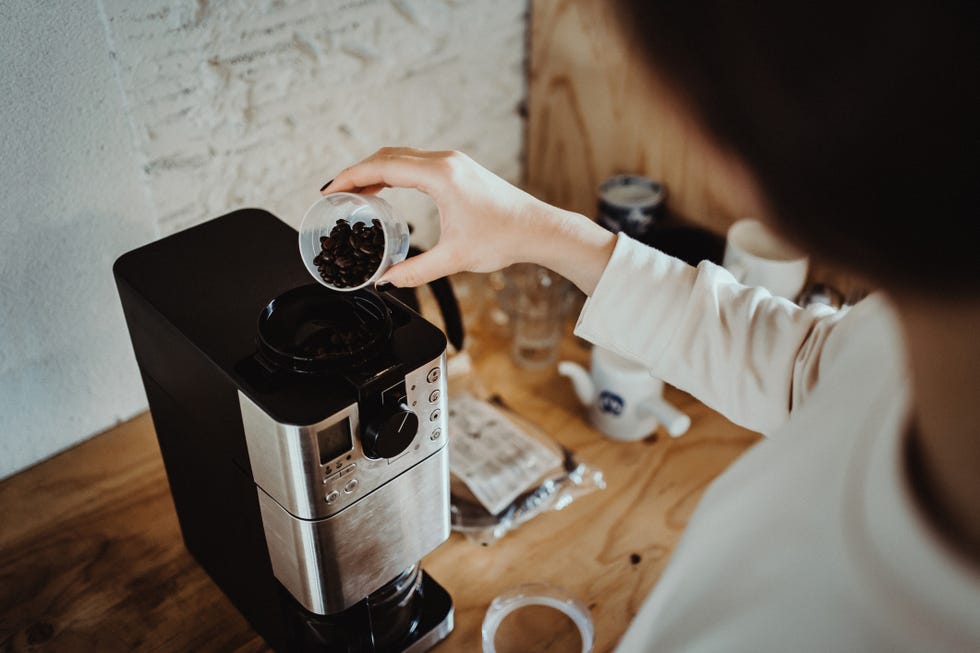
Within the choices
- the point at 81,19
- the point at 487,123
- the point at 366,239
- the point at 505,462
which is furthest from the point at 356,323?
the point at 487,123

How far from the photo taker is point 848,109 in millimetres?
272

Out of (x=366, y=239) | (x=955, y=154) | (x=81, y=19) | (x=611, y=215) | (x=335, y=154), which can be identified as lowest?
(x=611, y=215)

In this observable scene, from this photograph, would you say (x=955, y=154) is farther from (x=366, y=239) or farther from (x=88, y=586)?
(x=88, y=586)

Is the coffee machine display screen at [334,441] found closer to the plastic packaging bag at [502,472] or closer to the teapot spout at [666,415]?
the plastic packaging bag at [502,472]

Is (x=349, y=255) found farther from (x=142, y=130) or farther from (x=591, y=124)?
(x=591, y=124)

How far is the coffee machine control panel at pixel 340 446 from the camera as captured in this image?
65 cm

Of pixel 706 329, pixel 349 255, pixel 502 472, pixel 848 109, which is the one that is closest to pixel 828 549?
pixel 848 109

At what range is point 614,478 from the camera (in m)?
1.14

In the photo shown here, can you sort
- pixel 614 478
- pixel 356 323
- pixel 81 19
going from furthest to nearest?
pixel 614 478 → pixel 81 19 → pixel 356 323

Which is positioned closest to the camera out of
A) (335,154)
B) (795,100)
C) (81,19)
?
(795,100)

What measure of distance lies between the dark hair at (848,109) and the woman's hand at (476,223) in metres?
0.52

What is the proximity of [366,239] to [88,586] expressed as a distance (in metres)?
0.58

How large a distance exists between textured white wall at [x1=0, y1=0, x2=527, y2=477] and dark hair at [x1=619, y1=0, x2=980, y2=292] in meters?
0.87

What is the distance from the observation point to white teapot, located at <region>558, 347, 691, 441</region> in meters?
1.13
